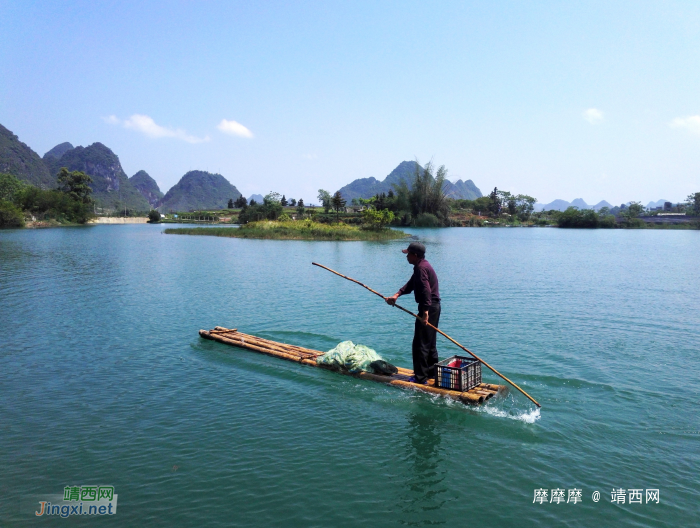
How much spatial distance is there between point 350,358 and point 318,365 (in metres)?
0.76

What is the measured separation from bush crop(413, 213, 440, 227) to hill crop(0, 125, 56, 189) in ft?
485

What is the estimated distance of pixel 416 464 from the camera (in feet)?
19.6

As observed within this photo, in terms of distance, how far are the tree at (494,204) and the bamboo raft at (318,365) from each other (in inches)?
4804

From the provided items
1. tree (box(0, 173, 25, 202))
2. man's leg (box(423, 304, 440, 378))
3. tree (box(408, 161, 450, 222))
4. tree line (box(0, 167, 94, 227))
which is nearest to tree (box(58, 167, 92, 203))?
tree line (box(0, 167, 94, 227))

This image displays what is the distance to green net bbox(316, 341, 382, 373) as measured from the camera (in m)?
8.58

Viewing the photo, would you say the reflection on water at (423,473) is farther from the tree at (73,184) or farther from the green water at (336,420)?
the tree at (73,184)

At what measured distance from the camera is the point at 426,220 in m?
88.6

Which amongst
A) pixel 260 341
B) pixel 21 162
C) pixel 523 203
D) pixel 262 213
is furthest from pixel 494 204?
pixel 21 162

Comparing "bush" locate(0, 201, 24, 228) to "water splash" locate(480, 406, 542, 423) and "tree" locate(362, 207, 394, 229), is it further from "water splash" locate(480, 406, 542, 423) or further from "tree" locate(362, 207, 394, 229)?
"water splash" locate(480, 406, 542, 423)

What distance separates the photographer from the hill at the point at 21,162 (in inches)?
6614

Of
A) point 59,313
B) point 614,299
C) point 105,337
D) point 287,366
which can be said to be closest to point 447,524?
point 287,366

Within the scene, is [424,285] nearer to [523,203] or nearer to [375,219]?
[375,219]

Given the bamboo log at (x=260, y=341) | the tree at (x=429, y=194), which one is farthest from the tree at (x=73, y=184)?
the bamboo log at (x=260, y=341)

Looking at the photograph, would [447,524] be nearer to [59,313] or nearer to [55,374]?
[55,374]
